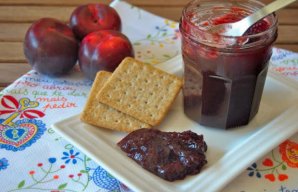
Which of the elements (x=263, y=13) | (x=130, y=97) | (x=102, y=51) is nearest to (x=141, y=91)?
(x=130, y=97)

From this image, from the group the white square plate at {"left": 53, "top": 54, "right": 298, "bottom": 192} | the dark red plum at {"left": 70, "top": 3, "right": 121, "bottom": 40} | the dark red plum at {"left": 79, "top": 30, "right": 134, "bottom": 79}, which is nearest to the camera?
the white square plate at {"left": 53, "top": 54, "right": 298, "bottom": 192}

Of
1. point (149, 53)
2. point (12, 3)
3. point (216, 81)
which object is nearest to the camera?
point (216, 81)

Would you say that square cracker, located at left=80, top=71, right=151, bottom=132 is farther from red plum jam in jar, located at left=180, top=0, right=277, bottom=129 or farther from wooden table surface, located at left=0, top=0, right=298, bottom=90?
wooden table surface, located at left=0, top=0, right=298, bottom=90

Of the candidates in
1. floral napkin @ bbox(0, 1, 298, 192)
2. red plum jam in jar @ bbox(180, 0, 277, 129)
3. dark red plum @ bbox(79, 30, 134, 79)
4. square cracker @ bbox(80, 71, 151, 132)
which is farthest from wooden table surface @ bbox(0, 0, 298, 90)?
red plum jam in jar @ bbox(180, 0, 277, 129)

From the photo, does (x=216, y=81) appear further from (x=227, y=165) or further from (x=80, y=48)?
(x=80, y=48)

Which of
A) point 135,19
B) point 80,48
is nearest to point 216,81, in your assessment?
point 80,48

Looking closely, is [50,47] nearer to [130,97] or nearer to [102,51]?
[102,51]
